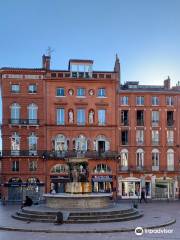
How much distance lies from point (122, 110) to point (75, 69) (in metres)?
8.50

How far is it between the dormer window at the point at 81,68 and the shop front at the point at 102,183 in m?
13.9

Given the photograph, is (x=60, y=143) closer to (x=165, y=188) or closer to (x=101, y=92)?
(x=101, y=92)

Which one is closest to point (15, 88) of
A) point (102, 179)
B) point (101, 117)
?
point (101, 117)

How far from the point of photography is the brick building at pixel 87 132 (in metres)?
62.1

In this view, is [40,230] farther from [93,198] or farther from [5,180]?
[5,180]

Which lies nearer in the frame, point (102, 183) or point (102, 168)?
point (102, 183)

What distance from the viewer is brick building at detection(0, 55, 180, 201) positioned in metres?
62.1

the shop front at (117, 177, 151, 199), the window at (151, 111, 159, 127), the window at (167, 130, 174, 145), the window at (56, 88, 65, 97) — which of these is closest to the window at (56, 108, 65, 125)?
the window at (56, 88, 65, 97)

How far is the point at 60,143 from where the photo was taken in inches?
2500

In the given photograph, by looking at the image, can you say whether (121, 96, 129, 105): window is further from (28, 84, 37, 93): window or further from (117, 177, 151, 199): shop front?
(28, 84, 37, 93): window

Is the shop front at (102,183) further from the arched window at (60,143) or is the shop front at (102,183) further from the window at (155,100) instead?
the window at (155,100)

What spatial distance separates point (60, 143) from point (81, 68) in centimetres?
1073

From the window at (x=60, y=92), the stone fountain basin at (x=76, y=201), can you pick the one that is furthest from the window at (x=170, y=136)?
the stone fountain basin at (x=76, y=201)

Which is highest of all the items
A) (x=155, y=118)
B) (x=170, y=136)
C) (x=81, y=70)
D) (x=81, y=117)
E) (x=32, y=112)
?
(x=81, y=70)
